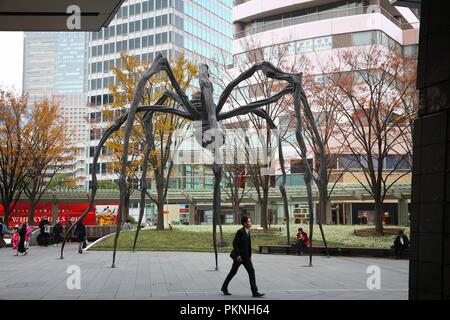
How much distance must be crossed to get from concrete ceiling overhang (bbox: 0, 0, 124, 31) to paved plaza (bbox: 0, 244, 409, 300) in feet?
15.9

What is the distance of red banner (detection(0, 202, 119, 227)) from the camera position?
41.7 m

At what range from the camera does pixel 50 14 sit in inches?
371

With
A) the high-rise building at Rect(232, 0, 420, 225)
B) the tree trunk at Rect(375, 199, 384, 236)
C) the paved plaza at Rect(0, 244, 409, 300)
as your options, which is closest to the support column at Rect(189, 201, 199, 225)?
the high-rise building at Rect(232, 0, 420, 225)

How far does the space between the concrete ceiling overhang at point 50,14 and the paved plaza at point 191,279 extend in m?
4.84

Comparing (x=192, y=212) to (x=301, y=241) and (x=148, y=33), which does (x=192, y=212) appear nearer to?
(x=148, y=33)

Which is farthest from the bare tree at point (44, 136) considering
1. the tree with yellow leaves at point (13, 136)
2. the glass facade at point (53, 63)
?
the glass facade at point (53, 63)

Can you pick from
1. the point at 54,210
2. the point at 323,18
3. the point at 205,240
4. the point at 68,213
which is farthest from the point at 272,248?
the point at 54,210

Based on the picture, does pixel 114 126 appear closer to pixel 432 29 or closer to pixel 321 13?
pixel 432 29

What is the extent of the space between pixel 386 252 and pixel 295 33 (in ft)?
94.1

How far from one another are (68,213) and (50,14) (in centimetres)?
4034

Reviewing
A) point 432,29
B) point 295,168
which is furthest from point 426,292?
point 295,168

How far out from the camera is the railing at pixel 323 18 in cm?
4375

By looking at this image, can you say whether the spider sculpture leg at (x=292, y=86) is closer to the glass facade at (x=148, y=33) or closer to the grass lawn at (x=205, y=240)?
the grass lawn at (x=205, y=240)

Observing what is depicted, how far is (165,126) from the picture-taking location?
26016 millimetres
